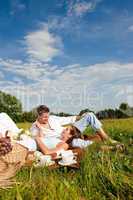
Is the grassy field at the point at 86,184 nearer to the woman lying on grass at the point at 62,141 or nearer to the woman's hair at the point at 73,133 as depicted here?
the woman lying on grass at the point at 62,141

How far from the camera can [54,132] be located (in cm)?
989

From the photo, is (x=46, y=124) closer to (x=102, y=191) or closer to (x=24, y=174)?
(x=24, y=174)

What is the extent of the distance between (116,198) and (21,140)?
13.3 ft

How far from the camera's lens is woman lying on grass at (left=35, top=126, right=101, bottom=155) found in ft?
30.0

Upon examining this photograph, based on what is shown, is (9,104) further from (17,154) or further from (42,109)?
(17,154)

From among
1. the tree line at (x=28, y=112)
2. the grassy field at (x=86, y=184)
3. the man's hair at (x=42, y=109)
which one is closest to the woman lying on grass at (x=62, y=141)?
the man's hair at (x=42, y=109)

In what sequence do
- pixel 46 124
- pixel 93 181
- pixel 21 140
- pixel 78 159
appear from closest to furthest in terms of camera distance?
pixel 93 181
pixel 78 159
pixel 21 140
pixel 46 124

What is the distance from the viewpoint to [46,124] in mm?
9891

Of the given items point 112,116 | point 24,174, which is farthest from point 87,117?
point 112,116

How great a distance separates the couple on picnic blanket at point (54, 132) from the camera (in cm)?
923

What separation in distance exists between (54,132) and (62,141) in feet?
1.10

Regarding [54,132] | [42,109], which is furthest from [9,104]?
[42,109]

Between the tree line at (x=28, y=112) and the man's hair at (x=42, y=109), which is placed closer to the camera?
the man's hair at (x=42, y=109)

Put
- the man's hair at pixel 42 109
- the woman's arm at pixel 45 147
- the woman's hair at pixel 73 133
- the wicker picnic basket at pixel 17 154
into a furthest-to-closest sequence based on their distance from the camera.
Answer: the woman's hair at pixel 73 133, the man's hair at pixel 42 109, the woman's arm at pixel 45 147, the wicker picnic basket at pixel 17 154
